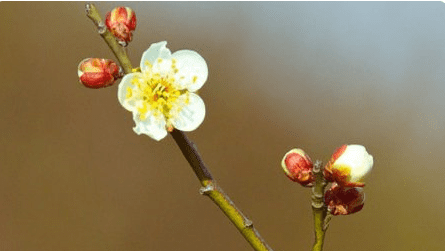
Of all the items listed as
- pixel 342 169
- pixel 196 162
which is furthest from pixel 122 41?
pixel 342 169

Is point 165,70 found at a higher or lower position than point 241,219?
higher

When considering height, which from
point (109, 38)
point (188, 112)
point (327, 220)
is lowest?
point (327, 220)

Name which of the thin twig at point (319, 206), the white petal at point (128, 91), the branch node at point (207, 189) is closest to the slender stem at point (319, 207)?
the thin twig at point (319, 206)

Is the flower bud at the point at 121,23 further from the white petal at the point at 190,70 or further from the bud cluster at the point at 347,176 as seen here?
the bud cluster at the point at 347,176

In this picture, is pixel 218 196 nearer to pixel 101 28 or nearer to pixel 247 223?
pixel 247 223

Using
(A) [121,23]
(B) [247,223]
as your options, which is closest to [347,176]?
(B) [247,223]

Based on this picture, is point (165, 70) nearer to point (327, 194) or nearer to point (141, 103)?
point (141, 103)

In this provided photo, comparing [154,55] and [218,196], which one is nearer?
[218,196]
